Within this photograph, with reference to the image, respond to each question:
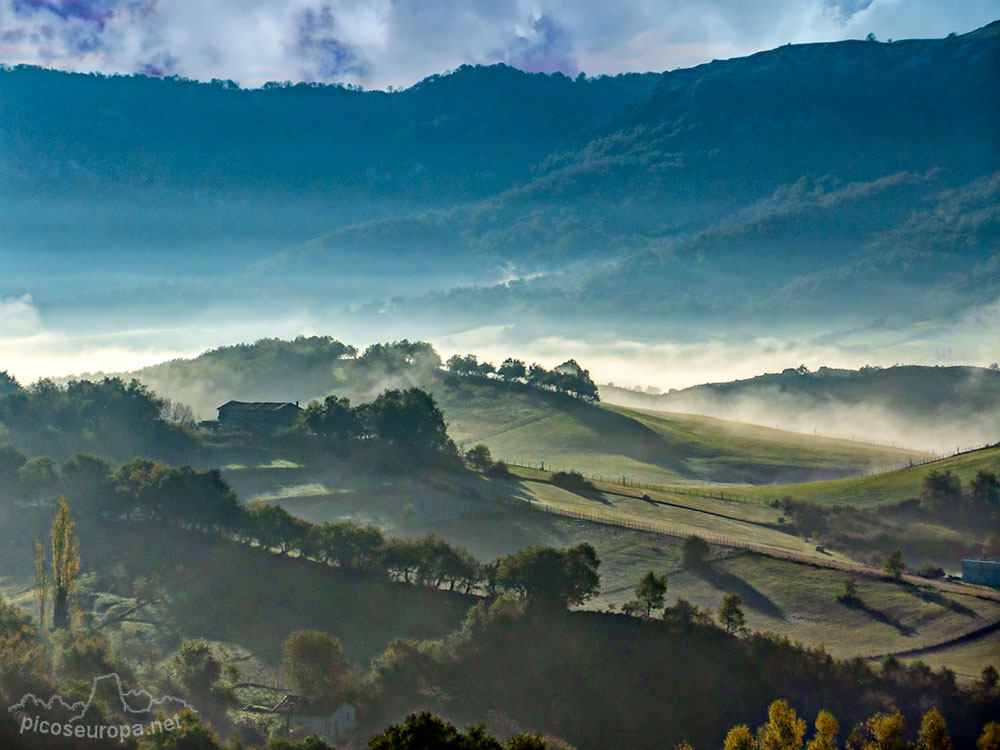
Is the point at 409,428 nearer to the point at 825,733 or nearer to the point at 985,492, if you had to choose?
the point at 985,492

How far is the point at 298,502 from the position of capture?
384ft

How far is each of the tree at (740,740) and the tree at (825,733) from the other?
332 cm

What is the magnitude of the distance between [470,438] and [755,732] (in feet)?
351

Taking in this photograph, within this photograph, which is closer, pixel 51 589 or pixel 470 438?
pixel 51 589

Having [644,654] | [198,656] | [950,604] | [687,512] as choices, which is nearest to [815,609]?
[950,604]

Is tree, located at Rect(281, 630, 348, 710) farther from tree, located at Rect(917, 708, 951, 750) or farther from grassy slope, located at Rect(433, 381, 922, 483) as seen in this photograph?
grassy slope, located at Rect(433, 381, 922, 483)

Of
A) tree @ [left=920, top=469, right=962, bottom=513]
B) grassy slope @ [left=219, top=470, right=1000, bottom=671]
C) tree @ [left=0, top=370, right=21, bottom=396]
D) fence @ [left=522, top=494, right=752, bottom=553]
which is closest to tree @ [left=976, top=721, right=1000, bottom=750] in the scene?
grassy slope @ [left=219, top=470, right=1000, bottom=671]

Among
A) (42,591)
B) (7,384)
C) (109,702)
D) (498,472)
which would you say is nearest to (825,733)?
(109,702)

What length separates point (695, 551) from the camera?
95000 mm

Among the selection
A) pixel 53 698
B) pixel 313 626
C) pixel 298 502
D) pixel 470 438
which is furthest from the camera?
pixel 470 438

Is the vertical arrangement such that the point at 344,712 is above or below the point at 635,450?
below

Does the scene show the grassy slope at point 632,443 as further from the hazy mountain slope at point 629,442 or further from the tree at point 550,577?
the tree at point 550,577

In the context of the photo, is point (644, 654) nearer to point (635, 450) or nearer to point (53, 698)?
point (53, 698)

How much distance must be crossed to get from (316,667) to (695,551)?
130ft
